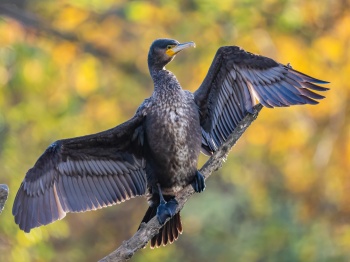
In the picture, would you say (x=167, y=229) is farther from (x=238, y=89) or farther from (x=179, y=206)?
(x=238, y=89)

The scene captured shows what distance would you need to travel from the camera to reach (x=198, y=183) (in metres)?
6.55

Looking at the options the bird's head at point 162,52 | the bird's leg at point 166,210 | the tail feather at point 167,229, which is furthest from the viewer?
the bird's head at point 162,52

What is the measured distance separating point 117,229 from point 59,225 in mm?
1810

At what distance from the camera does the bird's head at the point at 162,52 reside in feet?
23.2

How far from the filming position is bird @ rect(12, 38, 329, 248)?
6676 mm

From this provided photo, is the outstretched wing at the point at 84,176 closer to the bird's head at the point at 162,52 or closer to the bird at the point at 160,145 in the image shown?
the bird at the point at 160,145

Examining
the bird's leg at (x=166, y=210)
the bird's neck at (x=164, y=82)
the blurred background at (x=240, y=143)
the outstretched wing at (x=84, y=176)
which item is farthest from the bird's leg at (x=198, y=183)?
the blurred background at (x=240, y=143)

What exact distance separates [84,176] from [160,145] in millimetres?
716

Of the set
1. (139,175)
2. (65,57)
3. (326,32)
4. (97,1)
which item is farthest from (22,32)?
(139,175)

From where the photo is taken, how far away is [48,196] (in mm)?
6922

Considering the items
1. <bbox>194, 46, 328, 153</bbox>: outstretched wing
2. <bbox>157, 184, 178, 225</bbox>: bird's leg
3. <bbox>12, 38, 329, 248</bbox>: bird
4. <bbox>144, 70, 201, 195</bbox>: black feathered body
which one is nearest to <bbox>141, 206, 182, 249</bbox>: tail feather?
<bbox>12, 38, 329, 248</bbox>: bird

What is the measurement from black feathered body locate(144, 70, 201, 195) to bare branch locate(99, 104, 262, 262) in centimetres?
13

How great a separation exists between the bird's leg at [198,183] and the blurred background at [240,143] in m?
4.58

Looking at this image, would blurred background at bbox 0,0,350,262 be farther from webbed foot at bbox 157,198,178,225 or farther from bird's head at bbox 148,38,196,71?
webbed foot at bbox 157,198,178,225
